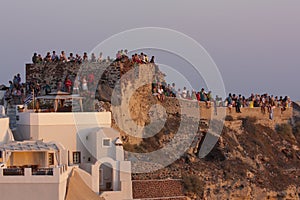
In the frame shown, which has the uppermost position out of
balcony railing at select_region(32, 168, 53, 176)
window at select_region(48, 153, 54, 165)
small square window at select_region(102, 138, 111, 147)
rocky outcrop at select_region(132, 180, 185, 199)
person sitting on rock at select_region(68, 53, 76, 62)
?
person sitting on rock at select_region(68, 53, 76, 62)

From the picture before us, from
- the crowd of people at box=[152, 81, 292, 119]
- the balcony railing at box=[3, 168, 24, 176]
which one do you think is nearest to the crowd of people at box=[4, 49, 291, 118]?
the crowd of people at box=[152, 81, 292, 119]

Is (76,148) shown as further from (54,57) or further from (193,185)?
(54,57)

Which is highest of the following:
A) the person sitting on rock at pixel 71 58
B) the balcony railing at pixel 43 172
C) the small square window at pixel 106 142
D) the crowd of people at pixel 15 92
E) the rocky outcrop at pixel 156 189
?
the person sitting on rock at pixel 71 58

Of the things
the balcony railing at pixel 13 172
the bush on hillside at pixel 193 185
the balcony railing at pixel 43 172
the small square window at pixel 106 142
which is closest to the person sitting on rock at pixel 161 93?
the bush on hillside at pixel 193 185

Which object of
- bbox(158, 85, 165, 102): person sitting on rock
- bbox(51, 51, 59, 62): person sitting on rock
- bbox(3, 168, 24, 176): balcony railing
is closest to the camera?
bbox(3, 168, 24, 176): balcony railing

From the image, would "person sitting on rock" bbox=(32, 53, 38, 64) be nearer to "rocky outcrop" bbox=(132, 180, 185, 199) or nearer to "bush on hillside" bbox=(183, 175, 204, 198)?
"rocky outcrop" bbox=(132, 180, 185, 199)

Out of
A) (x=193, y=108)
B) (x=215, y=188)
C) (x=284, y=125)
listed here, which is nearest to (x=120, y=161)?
(x=215, y=188)

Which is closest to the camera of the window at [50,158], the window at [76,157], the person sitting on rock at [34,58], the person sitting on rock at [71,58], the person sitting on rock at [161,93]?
the window at [50,158]

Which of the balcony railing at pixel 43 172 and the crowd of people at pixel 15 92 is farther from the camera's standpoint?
the crowd of people at pixel 15 92

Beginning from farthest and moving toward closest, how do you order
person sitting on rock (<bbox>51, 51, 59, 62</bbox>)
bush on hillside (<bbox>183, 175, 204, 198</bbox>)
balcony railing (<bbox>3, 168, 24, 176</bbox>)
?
person sitting on rock (<bbox>51, 51, 59, 62</bbox>) → bush on hillside (<bbox>183, 175, 204, 198</bbox>) → balcony railing (<bbox>3, 168, 24, 176</bbox>)

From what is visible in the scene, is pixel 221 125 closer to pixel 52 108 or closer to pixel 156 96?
pixel 156 96

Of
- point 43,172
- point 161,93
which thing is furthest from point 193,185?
point 43,172

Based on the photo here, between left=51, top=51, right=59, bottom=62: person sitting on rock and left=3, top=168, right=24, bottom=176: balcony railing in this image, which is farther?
left=51, top=51, right=59, bottom=62: person sitting on rock

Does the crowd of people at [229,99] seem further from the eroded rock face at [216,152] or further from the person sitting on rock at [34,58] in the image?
the person sitting on rock at [34,58]
